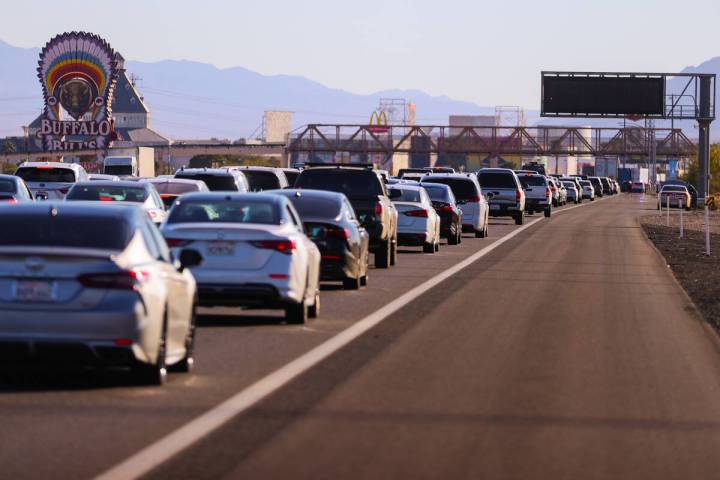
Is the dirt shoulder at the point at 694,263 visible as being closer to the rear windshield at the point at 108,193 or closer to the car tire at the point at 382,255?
the car tire at the point at 382,255

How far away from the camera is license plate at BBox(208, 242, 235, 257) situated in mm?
17594

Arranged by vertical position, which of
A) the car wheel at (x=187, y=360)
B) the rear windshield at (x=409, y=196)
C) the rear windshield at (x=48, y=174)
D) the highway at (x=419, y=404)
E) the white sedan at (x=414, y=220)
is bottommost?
the highway at (x=419, y=404)

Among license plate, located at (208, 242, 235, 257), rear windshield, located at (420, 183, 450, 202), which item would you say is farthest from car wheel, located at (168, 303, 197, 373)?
rear windshield, located at (420, 183, 450, 202)

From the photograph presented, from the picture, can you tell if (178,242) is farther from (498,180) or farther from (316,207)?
(498,180)

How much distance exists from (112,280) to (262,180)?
2741 cm

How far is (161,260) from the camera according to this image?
42.7 feet

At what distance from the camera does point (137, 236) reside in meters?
12.6

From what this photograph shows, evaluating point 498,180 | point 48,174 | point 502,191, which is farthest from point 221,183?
point 498,180

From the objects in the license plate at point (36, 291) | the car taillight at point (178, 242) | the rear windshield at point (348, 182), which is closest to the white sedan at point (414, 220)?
the rear windshield at point (348, 182)

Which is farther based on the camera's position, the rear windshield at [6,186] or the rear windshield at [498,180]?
the rear windshield at [498,180]

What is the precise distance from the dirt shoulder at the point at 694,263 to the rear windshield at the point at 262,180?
9474 mm

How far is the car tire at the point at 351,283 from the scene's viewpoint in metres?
23.5

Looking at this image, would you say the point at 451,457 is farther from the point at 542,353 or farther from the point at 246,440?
the point at 542,353

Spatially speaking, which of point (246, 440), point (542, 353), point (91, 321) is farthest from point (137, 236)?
point (542, 353)
